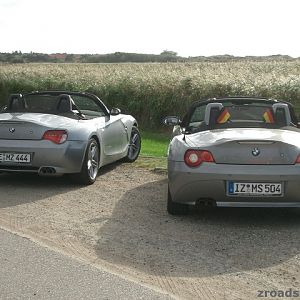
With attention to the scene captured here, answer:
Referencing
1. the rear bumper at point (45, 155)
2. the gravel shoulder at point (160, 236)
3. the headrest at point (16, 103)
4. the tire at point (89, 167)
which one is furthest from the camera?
the headrest at point (16, 103)

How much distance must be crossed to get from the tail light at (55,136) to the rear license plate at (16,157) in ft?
1.13

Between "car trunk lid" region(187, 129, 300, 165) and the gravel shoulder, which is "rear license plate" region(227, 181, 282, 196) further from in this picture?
the gravel shoulder

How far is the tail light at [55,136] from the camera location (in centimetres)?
783

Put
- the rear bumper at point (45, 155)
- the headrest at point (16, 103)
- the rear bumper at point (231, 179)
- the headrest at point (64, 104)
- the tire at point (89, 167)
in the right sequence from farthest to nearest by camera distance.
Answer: the headrest at point (16, 103) → the headrest at point (64, 104) → the tire at point (89, 167) → the rear bumper at point (45, 155) → the rear bumper at point (231, 179)

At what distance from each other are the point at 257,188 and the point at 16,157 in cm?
356

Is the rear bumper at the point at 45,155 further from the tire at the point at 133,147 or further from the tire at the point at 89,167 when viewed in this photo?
the tire at the point at 133,147

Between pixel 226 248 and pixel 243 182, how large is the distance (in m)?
0.86

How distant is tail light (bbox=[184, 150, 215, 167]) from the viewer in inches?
231

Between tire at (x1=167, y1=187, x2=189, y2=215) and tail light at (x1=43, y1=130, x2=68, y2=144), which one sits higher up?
tail light at (x1=43, y1=130, x2=68, y2=144)

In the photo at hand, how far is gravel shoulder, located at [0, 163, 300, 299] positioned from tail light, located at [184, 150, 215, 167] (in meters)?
0.66

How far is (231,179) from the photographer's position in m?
5.76

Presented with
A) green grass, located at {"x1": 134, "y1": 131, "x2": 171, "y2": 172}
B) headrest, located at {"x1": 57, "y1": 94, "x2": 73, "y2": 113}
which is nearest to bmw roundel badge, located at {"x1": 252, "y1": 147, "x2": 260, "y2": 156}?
headrest, located at {"x1": 57, "y1": 94, "x2": 73, "y2": 113}

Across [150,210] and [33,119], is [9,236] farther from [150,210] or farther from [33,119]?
[33,119]

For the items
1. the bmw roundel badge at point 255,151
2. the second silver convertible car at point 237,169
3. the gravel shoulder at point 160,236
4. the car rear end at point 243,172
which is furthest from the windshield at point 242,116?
the gravel shoulder at point 160,236
